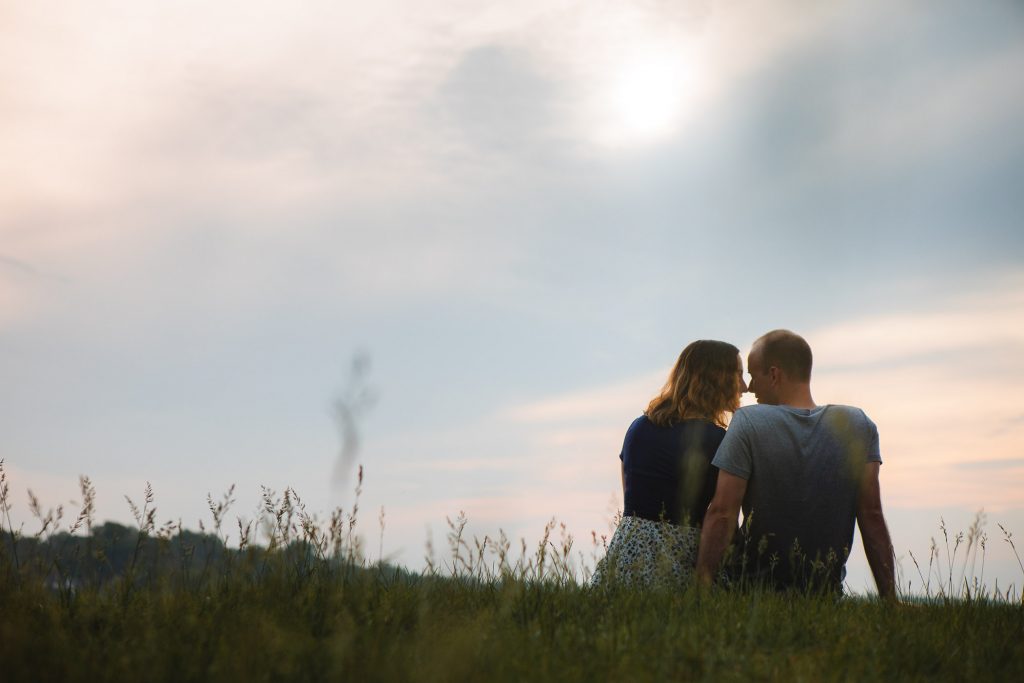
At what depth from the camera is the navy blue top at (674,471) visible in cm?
610

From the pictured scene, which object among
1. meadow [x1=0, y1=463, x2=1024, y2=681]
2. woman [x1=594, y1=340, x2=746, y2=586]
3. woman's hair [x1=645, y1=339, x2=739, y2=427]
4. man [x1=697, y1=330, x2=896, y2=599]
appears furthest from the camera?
woman's hair [x1=645, y1=339, x2=739, y2=427]

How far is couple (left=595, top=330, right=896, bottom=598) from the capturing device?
5727 mm

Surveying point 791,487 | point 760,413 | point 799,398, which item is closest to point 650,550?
point 791,487

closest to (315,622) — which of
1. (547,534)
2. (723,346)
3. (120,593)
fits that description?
(120,593)

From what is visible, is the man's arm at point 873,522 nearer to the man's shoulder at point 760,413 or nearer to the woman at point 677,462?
the man's shoulder at point 760,413

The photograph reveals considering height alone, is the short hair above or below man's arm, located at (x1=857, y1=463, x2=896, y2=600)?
above

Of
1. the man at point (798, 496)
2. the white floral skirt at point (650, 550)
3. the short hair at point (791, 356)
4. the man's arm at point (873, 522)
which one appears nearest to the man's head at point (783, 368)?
the short hair at point (791, 356)

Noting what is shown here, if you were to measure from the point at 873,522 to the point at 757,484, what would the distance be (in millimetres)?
913

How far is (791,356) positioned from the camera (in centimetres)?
616

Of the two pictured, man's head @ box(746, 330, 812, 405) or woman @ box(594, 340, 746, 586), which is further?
man's head @ box(746, 330, 812, 405)

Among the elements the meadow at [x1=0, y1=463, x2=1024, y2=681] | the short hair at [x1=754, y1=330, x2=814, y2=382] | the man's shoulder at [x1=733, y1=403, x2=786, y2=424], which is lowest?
the meadow at [x1=0, y1=463, x2=1024, y2=681]

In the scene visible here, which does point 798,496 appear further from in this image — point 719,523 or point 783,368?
point 783,368

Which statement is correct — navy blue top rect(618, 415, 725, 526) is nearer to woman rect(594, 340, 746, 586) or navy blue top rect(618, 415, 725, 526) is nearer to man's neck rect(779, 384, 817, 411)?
woman rect(594, 340, 746, 586)

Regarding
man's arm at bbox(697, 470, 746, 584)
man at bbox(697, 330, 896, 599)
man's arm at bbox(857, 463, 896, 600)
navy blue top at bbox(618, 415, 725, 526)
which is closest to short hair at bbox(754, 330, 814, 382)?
man at bbox(697, 330, 896, 599)
